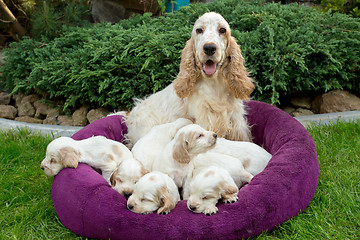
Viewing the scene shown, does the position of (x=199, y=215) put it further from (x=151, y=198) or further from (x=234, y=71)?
(x=234, y=71)

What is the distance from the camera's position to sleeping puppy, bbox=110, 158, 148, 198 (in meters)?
2.62

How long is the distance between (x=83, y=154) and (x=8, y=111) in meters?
2.85

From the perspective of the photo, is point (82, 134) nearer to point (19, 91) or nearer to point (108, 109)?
point (108, 109)

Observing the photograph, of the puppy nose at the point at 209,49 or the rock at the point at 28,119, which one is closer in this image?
the puppy nose at the point at 209,49

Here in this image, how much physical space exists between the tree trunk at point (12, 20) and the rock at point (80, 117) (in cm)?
233

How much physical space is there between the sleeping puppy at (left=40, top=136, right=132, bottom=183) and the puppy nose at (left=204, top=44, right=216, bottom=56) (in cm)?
107

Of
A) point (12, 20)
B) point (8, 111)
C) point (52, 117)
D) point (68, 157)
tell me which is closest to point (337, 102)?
point (68, 157)

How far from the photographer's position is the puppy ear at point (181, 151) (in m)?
2.69

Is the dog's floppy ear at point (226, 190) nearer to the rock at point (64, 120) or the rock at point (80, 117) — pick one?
the rock at point (80, 117)

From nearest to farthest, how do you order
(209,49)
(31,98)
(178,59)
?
(209,49)
(178,59)
(31,98)

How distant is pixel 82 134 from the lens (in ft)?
11.3

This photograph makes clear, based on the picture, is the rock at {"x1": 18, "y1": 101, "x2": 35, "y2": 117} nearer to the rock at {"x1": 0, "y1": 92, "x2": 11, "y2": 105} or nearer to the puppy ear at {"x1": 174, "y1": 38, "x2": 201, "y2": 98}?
the rock at {"x1": 0, "y1": 92, "x2": 11, "y2": 105}

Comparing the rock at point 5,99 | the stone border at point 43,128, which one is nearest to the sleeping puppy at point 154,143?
the stone border at point 43,128

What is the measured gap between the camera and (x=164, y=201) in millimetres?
2285
